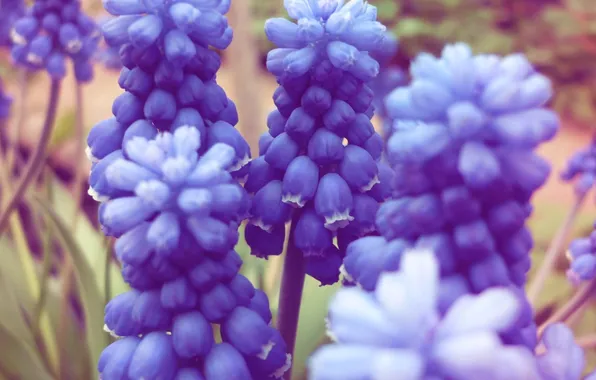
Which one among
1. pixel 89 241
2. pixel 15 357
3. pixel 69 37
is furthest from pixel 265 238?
pixel 89 241

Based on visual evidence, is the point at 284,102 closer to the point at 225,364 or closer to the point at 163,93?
the point at 163,93

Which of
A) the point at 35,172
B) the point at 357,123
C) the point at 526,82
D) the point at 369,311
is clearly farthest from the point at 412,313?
the point at 35,172

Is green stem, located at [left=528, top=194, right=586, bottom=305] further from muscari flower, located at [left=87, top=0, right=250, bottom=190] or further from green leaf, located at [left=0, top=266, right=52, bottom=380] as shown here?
green leaf, located at [left=0, top=266, right=52, bottom=380]

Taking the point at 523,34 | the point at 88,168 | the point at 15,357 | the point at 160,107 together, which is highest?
the point at 523,34

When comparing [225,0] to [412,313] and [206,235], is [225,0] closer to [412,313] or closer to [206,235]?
[206,235]

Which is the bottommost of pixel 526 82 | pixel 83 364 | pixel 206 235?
pixel 83 364

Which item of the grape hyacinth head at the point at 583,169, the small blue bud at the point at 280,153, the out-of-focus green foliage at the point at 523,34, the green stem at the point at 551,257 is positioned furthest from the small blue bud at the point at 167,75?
the out-of-focus green foliage at the point at 523,34

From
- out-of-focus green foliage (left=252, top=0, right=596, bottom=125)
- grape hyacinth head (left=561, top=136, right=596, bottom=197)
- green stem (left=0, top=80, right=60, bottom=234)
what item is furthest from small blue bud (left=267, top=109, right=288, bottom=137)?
out-of-focus green foliage (left=252, top=0, right=596, bottom=125)
